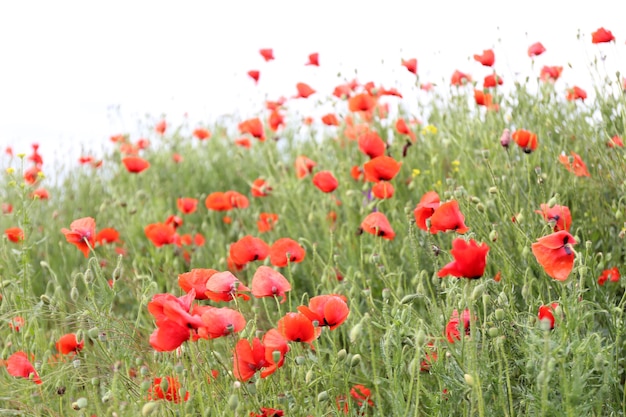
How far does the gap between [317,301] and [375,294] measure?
1314 mm

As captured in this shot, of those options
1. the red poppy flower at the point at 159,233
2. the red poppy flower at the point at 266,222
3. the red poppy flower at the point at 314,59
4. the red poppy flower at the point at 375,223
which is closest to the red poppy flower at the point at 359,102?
the red poppy flower at the point at 266,222

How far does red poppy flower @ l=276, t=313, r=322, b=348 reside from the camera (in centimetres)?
172

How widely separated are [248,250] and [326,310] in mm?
621

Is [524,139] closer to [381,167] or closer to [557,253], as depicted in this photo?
[381,167]

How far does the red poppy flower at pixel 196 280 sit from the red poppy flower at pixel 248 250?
35 cm

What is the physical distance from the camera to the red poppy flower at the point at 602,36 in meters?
3.21

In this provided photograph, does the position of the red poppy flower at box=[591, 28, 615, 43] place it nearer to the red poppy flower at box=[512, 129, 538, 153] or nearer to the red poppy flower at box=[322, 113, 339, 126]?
the red poppy flower at box=[512, 129, 538, 153]

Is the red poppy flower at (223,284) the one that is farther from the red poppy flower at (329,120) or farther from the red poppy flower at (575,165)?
the red poppy flower at (329,120)

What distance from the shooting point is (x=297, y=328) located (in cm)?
173

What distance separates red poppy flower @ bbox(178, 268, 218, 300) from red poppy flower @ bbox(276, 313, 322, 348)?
28 centimetres

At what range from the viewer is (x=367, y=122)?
4.64 meters

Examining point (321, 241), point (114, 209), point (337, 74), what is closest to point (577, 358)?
point (321, 241)

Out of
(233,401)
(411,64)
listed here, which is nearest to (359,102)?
(411,64)

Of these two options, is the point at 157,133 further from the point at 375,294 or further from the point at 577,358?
the point at 577,358
